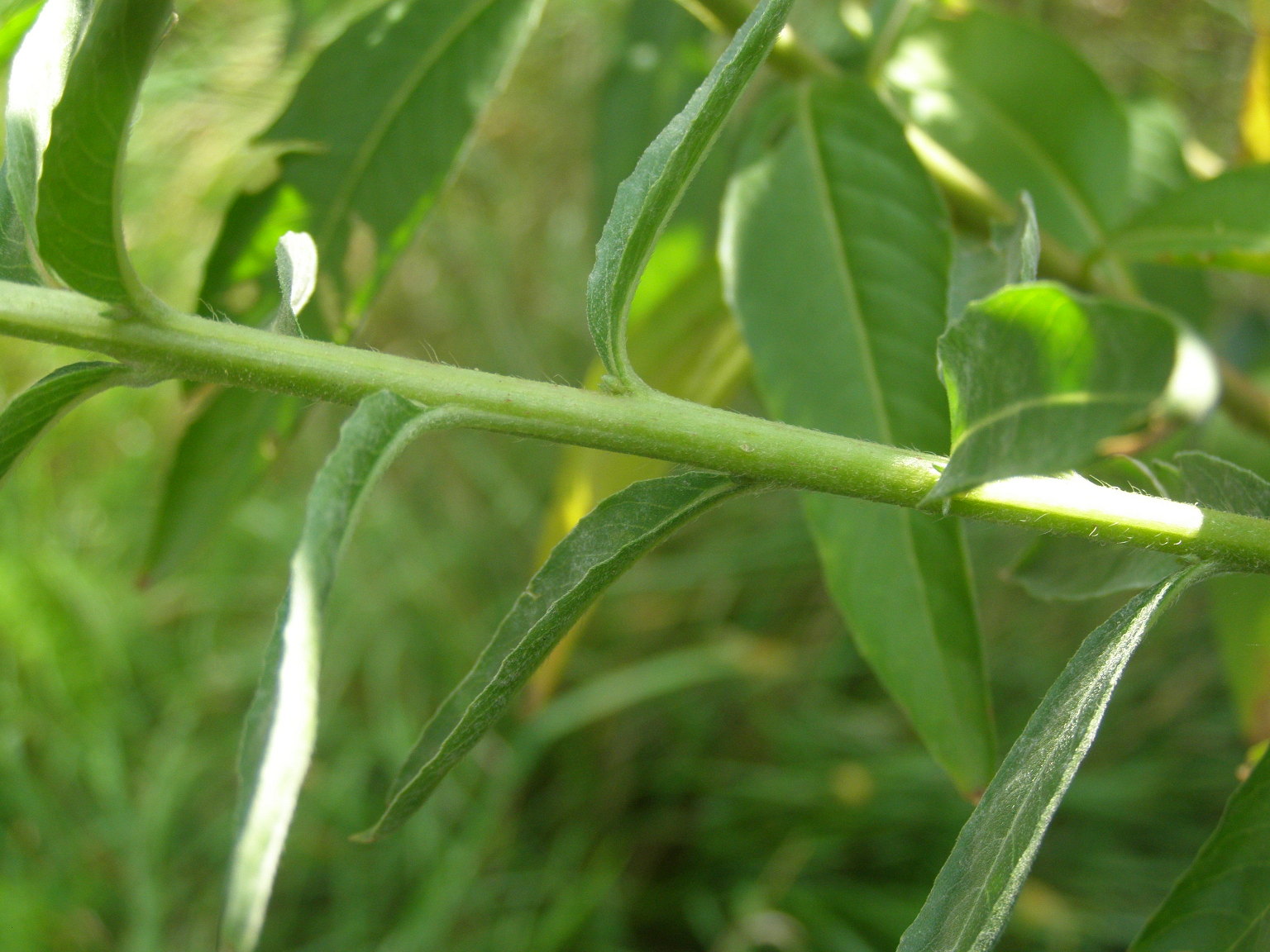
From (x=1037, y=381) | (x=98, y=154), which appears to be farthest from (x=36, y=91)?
(x=1037, y=381)

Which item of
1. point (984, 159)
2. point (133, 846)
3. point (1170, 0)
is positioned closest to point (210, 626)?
point (133, 846)

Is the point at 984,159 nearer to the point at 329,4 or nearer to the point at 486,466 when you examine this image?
the point at 329,4

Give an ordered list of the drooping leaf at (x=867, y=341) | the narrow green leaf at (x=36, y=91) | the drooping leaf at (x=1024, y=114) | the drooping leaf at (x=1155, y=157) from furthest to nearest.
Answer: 1. the drooping leaf at (x=1155, y=157)
2. the drooping leaf at (x=1024, y=114)
3. the drooping leaf at (x=867, y=341)
4. the narrow green leaf at (x=36, y=91)

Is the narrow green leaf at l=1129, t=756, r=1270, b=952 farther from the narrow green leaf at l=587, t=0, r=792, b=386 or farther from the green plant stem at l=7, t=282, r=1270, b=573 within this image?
the narrow green leaf at l=587, t=0, r=792, b=386

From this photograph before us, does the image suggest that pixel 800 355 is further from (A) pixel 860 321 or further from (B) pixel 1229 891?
(B) pixel 1229 891

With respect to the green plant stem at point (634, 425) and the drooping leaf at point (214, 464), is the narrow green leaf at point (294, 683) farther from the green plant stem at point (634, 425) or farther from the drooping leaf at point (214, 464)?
the drooping leaf at point (214, 464)

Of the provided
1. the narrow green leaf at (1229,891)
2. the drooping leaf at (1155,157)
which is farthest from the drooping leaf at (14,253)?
the drooping leaf at (1155,157)
